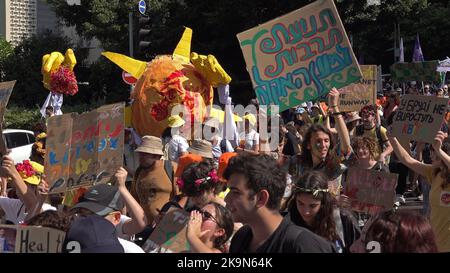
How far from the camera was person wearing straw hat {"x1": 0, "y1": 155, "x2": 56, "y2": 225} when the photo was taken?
6142 mm

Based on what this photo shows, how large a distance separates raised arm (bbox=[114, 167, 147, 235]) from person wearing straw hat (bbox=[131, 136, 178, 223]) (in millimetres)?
735

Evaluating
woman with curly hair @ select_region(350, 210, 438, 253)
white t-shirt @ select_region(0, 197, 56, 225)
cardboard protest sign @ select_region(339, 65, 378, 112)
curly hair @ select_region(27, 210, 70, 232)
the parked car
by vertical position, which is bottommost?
the parked car

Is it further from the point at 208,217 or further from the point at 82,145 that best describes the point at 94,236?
the point at 82,145

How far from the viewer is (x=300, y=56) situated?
8023 millimetres

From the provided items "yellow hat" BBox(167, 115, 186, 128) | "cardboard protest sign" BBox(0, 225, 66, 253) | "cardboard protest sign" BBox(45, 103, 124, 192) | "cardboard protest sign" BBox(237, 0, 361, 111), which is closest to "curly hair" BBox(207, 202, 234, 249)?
"cardboard protest sign" BBox(0, 225, 66, 253)

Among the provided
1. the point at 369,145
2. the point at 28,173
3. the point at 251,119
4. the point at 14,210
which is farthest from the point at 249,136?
the point at 14,210

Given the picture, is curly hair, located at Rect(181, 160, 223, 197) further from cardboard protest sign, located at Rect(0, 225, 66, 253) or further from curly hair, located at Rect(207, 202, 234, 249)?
cardboard protest sign, located at Rect(0, 225, 66, 253)

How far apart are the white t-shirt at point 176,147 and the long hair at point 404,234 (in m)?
6.22

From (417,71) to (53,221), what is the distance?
18.5 m

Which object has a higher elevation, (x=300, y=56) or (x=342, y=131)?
(x=300, y=56)

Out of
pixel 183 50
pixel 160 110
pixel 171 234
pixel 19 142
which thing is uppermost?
pixel 183 50
